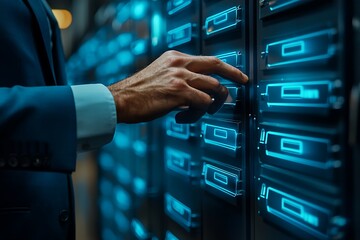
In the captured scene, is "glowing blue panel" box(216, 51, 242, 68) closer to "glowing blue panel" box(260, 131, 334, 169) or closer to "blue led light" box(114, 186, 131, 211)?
"glowing blue panel" box(260, 131, 334, 169)

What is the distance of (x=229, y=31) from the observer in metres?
0.91

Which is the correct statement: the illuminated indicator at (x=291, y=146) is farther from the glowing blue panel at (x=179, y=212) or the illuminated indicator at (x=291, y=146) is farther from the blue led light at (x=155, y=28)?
the blue led light at (x=155, y=28)

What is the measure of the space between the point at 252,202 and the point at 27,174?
48cm

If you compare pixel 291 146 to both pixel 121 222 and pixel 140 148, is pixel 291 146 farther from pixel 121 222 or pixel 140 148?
pixel 121 222

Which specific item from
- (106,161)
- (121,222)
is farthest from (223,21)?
(106,161)

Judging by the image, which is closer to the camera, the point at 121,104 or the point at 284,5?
the point at 284,5

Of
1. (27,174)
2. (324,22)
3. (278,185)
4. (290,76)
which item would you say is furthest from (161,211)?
(324,22)

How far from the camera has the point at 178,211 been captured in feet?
3.88

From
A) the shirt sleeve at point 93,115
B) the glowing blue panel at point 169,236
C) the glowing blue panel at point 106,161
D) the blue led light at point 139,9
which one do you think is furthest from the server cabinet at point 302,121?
the glowing blue panel at point 106,161

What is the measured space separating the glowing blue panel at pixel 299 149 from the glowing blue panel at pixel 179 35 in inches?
14.9

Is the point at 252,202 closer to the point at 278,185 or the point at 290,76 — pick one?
the point at 278,185

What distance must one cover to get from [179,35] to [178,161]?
322mm

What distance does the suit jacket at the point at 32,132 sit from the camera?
→ 2.53ft

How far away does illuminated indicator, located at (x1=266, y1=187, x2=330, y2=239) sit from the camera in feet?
2.14
